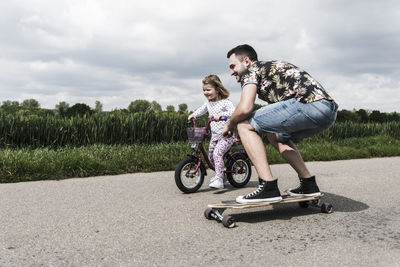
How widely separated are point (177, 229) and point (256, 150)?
104 centimetres

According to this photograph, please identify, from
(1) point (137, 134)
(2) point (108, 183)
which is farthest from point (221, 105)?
(1) point (137, 134)

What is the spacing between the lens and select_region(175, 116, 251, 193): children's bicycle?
474cm

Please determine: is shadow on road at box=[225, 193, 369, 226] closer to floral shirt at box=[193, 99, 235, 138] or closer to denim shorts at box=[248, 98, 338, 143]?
denim shorts at box=[248, 98, 338, 143]

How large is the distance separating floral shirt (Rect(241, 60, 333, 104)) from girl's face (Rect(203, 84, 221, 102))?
159 cm

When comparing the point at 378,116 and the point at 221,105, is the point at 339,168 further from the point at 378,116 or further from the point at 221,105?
the point at 378,116

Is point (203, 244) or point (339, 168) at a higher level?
point (339, 168)

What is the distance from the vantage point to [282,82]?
3.52 m

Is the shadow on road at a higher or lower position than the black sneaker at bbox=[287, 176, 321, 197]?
lower

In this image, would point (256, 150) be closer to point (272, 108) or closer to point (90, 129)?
point (272, 108)

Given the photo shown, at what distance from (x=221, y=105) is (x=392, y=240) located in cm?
289

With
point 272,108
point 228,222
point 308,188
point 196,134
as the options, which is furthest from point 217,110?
point 228,222

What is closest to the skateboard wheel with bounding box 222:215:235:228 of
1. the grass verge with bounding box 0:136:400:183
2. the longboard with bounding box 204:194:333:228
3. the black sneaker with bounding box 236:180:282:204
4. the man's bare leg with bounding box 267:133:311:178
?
the longboard with bounding box 204:194:333:228

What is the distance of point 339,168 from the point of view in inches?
274

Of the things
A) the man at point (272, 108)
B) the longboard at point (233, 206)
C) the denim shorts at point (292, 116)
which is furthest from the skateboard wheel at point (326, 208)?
the denim shorts at point (292, 116)
